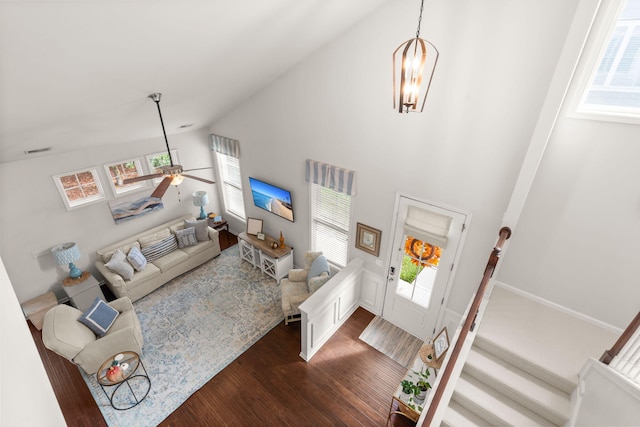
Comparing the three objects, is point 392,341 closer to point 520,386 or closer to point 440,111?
point 520,386

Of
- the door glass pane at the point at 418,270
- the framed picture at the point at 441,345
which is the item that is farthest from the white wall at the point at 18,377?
the door glass pane at the point at 418,270

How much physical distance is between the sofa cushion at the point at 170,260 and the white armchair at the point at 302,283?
7.58ft

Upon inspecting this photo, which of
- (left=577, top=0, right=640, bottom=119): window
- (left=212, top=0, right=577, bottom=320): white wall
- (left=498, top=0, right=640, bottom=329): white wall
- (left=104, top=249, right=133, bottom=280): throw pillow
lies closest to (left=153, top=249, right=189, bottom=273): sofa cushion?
(left=104, top=249, right=133, bottom=280): throw pillow

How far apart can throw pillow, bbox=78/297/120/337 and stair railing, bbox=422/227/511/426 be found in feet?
14.8

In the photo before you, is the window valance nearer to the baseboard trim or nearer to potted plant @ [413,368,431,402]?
the baseboard trim

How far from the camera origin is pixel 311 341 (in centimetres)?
425

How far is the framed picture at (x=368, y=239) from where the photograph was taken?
177 inches

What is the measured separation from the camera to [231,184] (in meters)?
6.95

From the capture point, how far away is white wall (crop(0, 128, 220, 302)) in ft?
15.1

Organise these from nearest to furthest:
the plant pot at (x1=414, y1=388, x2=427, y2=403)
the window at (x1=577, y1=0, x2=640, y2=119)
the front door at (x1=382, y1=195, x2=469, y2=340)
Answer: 1. the window at (x1=577, y1=0, x2=640, y2=119)
2. the plant pot at (x1=414, y1=388, x2=427, y2=403)
3. the front door at (x1=382, y1=195, x2=469, y2=340)

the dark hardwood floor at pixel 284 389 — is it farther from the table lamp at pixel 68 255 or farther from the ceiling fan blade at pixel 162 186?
the ceiling fan blade at pixel 162 186

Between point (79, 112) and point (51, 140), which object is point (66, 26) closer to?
point (79, 112)

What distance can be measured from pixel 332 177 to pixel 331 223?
0.95 m

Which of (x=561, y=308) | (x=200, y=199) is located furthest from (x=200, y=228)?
(x=561, y=308)
